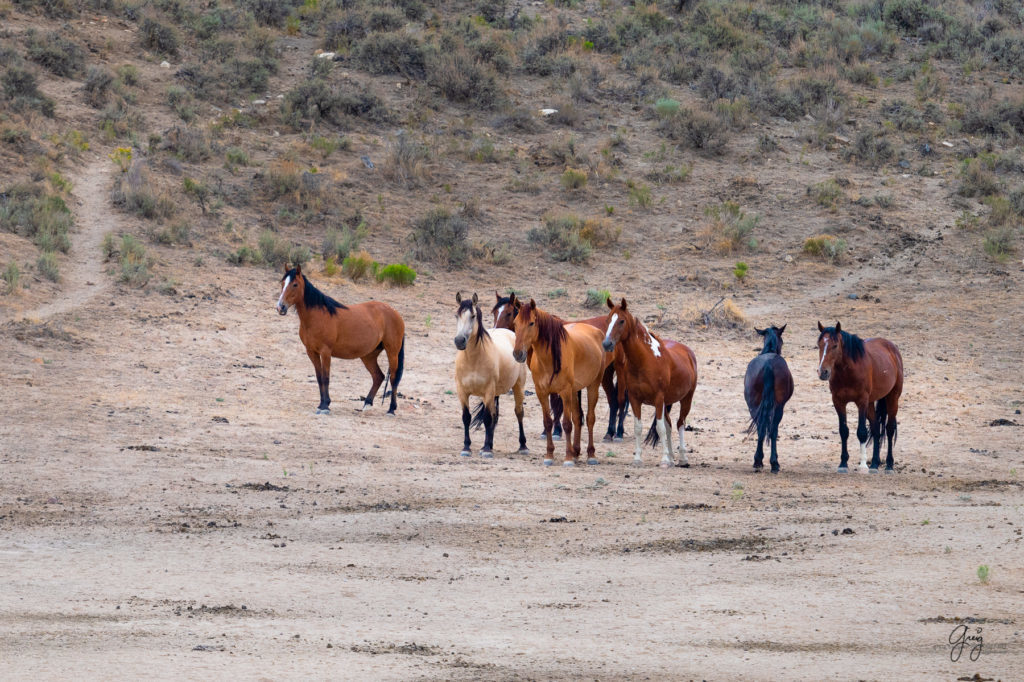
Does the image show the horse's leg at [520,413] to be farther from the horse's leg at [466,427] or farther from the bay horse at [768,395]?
the bay horse at [768,395]

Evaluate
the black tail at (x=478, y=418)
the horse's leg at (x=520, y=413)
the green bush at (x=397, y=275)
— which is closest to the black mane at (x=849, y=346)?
the horse's leg at (x=520, y=413)

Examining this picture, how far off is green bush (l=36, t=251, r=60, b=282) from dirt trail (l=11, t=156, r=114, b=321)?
18 centimetres

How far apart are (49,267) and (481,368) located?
1022cm

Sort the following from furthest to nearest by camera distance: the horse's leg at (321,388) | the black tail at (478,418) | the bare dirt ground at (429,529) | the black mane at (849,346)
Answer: the horse's leg at (321,388), the black tail at (478,418), the black mane at (849,346), the bare dirt ground at (429,529)

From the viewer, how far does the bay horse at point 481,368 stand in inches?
534

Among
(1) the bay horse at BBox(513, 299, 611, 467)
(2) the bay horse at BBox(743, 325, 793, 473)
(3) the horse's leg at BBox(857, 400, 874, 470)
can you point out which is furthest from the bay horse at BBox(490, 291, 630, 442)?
(3) the horse's leg at BBox(857, 400, 874, 470)

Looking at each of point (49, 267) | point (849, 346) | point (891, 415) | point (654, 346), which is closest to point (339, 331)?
point (654, 346)

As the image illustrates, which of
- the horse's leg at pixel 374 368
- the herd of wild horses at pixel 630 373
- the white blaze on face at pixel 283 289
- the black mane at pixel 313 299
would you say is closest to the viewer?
the herd of wild horses at pixel 630 373

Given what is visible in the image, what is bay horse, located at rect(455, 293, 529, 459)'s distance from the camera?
13562mm

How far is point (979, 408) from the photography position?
57.4 ft

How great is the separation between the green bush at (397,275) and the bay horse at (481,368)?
10.0m

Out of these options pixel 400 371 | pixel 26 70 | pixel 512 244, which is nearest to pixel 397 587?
pixel 400 371

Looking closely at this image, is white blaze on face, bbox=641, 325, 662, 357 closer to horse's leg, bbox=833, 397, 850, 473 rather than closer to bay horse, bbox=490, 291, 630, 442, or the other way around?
bay horse, bbox=490, 291, 630, 442

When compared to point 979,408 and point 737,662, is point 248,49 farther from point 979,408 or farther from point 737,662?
point 737,662
